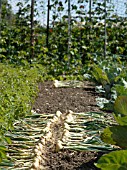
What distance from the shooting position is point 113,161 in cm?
267

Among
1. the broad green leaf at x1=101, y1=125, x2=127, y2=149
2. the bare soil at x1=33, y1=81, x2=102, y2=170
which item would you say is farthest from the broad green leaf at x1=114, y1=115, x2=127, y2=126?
the bare soil at x1=33, y1=81, x2=102, y2=170

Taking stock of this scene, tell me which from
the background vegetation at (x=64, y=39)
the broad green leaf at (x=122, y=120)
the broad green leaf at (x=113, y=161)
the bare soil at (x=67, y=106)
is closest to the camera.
A: the broad green leaf at (x=113, y=161)

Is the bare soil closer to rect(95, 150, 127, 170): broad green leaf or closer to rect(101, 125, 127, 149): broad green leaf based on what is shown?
rect(101, 125, 127, 149): broad green leaf

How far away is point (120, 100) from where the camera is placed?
357 centimetres

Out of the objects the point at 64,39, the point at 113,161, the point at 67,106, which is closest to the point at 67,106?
the point at 67,106

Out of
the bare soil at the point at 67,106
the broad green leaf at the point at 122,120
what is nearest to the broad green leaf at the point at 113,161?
the broad green leaf at the point at 122,120

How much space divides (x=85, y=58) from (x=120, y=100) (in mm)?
10392

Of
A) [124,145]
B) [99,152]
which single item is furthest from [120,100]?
[99,152]

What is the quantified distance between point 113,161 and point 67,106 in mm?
4668

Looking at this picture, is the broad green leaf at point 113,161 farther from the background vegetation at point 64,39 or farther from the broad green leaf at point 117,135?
the background vegetation at point 64,39

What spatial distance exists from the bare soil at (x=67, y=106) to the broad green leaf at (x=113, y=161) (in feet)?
3.82

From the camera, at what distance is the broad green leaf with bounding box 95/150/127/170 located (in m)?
2.63

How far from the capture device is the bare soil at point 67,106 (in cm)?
403

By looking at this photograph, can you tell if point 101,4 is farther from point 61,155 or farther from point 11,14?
point 61,155
